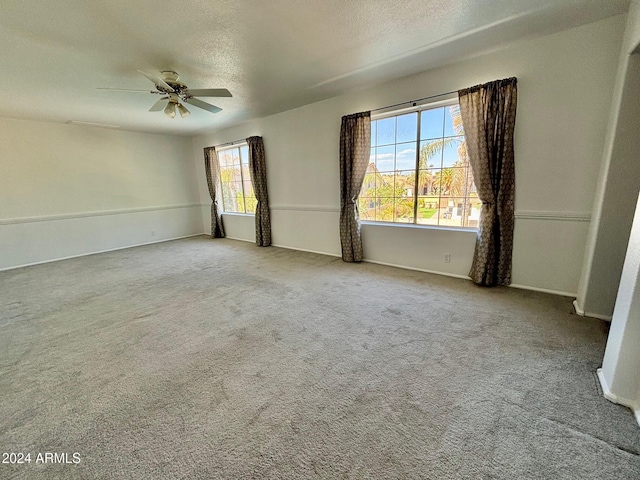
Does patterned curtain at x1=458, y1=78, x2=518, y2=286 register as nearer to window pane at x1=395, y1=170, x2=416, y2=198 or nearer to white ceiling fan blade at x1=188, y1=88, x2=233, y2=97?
window pane at x1=395, y1=170, x2=416, y2=198

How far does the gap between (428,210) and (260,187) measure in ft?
11.1

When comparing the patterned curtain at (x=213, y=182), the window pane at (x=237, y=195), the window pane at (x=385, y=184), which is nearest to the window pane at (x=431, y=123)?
the window pane at (x=385, y=184)

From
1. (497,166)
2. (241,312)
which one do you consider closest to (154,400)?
(241,312)

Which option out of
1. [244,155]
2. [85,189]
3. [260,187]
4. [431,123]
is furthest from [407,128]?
[85,189]

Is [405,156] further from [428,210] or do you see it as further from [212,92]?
[212,92]

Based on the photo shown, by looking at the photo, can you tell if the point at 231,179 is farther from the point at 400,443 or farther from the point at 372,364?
the point at 400,443

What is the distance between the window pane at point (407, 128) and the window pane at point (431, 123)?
0.09 meters

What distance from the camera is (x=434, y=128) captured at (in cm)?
346

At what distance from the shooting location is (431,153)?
3.52 m

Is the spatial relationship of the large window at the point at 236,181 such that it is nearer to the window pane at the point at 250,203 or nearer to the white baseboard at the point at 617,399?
the window pane at the point at 250,203

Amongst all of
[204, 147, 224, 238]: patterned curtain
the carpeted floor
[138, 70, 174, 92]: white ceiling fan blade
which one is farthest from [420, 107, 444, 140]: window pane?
[204, 147, 224, 238]: patterned curtain

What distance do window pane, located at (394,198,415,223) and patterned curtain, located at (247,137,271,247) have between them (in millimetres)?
2806

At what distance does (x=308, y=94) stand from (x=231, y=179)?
334 centimetres

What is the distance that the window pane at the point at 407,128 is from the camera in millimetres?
3604
